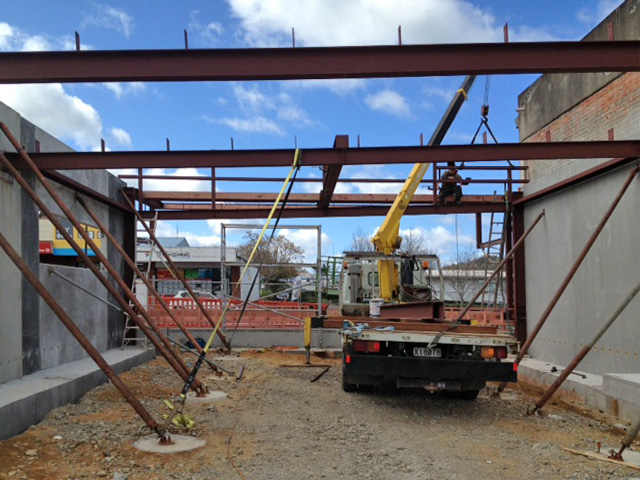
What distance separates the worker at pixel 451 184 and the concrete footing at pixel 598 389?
4.08 metres

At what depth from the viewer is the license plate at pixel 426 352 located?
8547 mm

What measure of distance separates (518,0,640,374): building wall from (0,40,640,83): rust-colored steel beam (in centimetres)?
258

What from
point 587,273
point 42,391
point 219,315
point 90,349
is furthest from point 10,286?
point 587,273

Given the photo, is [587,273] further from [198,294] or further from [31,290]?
[198,294]

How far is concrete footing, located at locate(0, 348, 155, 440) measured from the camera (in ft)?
22.5

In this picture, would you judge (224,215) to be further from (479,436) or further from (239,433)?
(479,436)

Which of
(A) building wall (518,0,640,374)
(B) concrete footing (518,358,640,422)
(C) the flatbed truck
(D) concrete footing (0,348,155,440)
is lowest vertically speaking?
(B) concrete footing (518,358,640,422)

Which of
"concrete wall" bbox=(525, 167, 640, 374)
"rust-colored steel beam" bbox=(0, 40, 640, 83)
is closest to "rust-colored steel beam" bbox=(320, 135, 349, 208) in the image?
"rust-colored steel beam" bbox=(0, 40, 640, 83)

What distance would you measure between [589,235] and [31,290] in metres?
9.94

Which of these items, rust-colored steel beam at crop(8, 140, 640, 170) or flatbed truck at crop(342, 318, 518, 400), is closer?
flatbed truck at crop(342, 318, 518, 400)

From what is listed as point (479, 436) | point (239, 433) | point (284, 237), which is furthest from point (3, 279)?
point (284, 237)

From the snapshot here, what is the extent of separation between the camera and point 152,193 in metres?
14.0

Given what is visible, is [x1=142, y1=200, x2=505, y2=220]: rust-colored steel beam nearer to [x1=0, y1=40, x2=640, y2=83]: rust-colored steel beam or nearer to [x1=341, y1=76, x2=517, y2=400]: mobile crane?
[x1=341, y1=76, x2=517, y2=400]: mobile crane

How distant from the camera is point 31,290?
9219 mm
